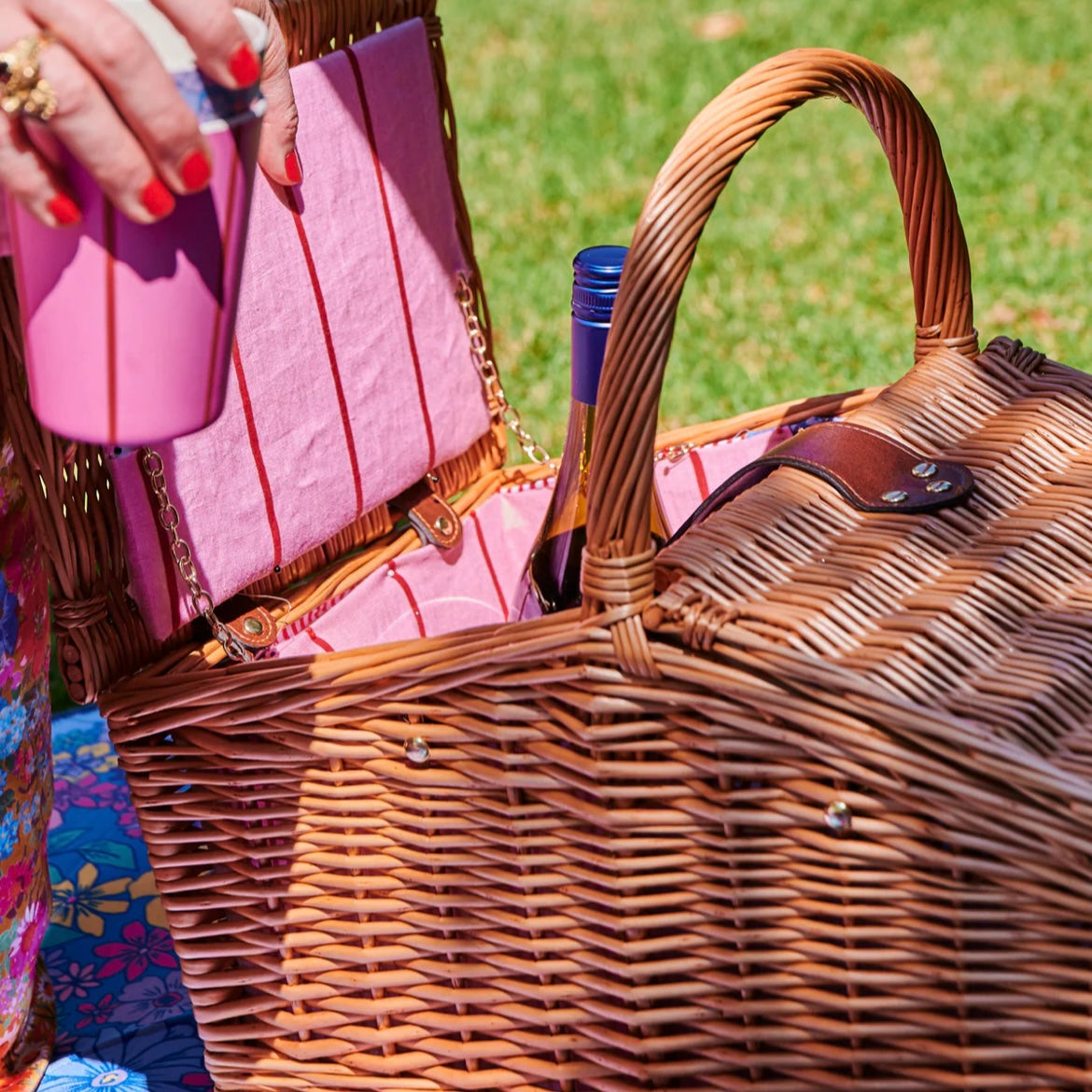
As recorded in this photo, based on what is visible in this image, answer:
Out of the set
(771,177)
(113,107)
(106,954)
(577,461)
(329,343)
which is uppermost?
(113,107)

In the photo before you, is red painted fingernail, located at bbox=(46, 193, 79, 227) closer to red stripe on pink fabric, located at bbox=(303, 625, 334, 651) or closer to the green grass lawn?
red stripe on pink fabric, located at bbox=(303, 625, 334, 651)

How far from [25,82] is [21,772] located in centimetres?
60

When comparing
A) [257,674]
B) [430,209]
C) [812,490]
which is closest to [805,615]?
[812,490]

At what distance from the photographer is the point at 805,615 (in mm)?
861

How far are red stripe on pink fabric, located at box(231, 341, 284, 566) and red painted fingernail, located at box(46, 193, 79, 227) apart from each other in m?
0.44

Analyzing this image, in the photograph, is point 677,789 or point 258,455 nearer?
point 677,789

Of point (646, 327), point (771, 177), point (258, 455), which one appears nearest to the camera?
point (646, 327)

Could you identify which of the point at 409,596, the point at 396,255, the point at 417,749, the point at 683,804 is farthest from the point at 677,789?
the point at 396,255

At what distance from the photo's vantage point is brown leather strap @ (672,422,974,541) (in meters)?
1.00

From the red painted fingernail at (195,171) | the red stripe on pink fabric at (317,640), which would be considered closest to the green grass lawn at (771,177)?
the red stripe on pink fabric at (317,640)

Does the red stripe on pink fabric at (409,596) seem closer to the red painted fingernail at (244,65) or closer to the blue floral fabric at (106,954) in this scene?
the blue floral fabric at (106,954)

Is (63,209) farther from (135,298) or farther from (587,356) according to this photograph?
(587,356)

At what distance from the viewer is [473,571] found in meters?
1.36

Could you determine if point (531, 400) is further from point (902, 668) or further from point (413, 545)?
point (902, 668)
